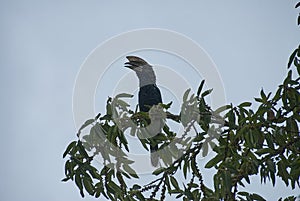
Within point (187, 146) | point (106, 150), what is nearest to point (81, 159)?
point (106, 150)

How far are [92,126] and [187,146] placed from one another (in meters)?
0.41

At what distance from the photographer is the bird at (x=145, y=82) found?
3934mm

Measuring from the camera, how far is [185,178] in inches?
78.3

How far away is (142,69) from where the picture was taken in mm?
4133

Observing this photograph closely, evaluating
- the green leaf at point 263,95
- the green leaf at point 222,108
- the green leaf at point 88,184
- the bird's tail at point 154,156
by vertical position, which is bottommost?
the green leaf at point 88,184

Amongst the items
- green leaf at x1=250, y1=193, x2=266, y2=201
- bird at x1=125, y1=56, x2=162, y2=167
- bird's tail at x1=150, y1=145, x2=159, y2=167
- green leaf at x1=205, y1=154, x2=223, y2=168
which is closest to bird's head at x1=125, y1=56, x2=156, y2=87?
bird at x1=125, y1=56, x2=162, y2=167

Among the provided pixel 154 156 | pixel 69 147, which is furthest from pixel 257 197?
pixel 69 147

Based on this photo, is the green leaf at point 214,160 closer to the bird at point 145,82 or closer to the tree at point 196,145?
the tree at point 196,145

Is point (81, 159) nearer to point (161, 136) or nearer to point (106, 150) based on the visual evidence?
point (106, 150)

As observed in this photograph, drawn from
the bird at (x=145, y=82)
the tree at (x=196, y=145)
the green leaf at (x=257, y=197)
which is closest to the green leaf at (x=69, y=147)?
the tree at (x=196, y=145)

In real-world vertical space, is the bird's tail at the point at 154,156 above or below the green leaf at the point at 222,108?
below

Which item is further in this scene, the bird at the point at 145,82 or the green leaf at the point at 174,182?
the bird at the point at 145,82

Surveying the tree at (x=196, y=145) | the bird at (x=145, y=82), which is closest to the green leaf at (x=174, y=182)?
the tree at (x=196, y=145)

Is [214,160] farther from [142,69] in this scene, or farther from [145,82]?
[145,82]
